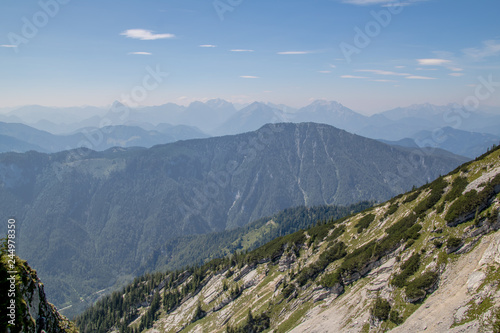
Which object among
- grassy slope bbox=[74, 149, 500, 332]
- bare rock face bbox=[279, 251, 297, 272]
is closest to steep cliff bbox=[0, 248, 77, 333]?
grassy slope bbox=[74, 149, 500, 332]

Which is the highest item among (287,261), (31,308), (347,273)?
(31,308)

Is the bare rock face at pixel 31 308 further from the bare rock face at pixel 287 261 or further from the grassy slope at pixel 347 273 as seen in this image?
the bare rock face at pixel 287 261

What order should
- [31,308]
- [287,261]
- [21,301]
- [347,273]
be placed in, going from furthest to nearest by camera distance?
1. [287,261]
2. [347,273]
3. [31,308]
4. [21,301]

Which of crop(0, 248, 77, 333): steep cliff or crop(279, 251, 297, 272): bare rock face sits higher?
crop(0, 248, 77, 333): steep cliff

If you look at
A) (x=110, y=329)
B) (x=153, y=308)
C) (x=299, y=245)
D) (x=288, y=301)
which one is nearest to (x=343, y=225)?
(x=299, y=245)

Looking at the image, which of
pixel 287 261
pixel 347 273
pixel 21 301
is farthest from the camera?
pixel 287 261

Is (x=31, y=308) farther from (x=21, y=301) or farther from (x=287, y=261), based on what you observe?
(x=287, y=261)

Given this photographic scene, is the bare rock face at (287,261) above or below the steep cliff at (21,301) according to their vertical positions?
below

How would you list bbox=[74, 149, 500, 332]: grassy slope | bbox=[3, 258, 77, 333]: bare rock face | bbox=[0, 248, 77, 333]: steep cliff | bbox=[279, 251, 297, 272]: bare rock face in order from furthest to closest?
1. bbox=[279, 251, 297, 272]: bare rock face
2. bbox=[74, 149, 500, 332]: grassy slope
3. bbox=[3, 258, 77, 333]: bare rock face
4. bbox=[0, 248, 77, 333]: steep cliff

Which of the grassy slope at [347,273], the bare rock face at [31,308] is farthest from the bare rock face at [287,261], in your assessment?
the bare rock face at [31,308]

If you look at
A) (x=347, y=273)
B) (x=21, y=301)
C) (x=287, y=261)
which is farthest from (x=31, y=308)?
(x=287, y=261)

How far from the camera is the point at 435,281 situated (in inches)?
1754

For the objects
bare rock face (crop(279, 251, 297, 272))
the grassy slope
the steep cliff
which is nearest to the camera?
the steep cliff

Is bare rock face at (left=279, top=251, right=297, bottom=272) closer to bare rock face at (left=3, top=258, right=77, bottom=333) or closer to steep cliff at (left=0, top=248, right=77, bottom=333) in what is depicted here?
bare rock face at (left=3, top=258, right=77, bottom=333)
